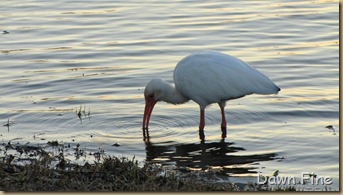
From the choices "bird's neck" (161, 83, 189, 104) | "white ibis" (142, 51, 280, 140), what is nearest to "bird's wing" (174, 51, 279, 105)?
"white ibis" (142, 51, 280, 140)

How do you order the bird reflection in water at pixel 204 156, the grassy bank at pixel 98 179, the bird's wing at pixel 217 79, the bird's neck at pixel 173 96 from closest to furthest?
the grassy bank at pixel 98 179
the bird reflection in water at pixel 204 156
the bird's wing at pixel 217 79
the bird's neck at pixel 173 96

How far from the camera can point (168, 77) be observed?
1181 cm

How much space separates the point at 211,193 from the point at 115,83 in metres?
5.39

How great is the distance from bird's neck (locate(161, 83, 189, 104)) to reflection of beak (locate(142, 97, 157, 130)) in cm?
16

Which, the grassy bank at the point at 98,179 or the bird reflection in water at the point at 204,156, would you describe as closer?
the grassy bank at the point at 98,179

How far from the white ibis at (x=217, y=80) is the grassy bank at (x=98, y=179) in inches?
75.7

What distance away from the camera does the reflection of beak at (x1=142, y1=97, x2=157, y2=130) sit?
9945 mm

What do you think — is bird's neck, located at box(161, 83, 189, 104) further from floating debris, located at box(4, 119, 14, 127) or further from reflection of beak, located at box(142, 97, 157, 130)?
floating debris, located at box(4, 119, 14, 127)

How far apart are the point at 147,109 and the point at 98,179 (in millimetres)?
3263

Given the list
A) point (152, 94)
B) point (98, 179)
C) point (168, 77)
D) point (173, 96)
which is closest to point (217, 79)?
point (173, 96)

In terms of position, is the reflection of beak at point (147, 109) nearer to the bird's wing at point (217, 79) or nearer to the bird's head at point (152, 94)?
the bird's head at point (152, 94)

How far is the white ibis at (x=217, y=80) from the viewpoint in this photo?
9.21 metres

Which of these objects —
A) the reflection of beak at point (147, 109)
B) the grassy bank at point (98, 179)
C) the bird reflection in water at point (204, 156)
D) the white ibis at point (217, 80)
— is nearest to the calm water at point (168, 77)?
the bird reflection in water at point (204, 156)

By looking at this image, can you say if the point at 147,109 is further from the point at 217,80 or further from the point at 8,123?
the point at 8,123
